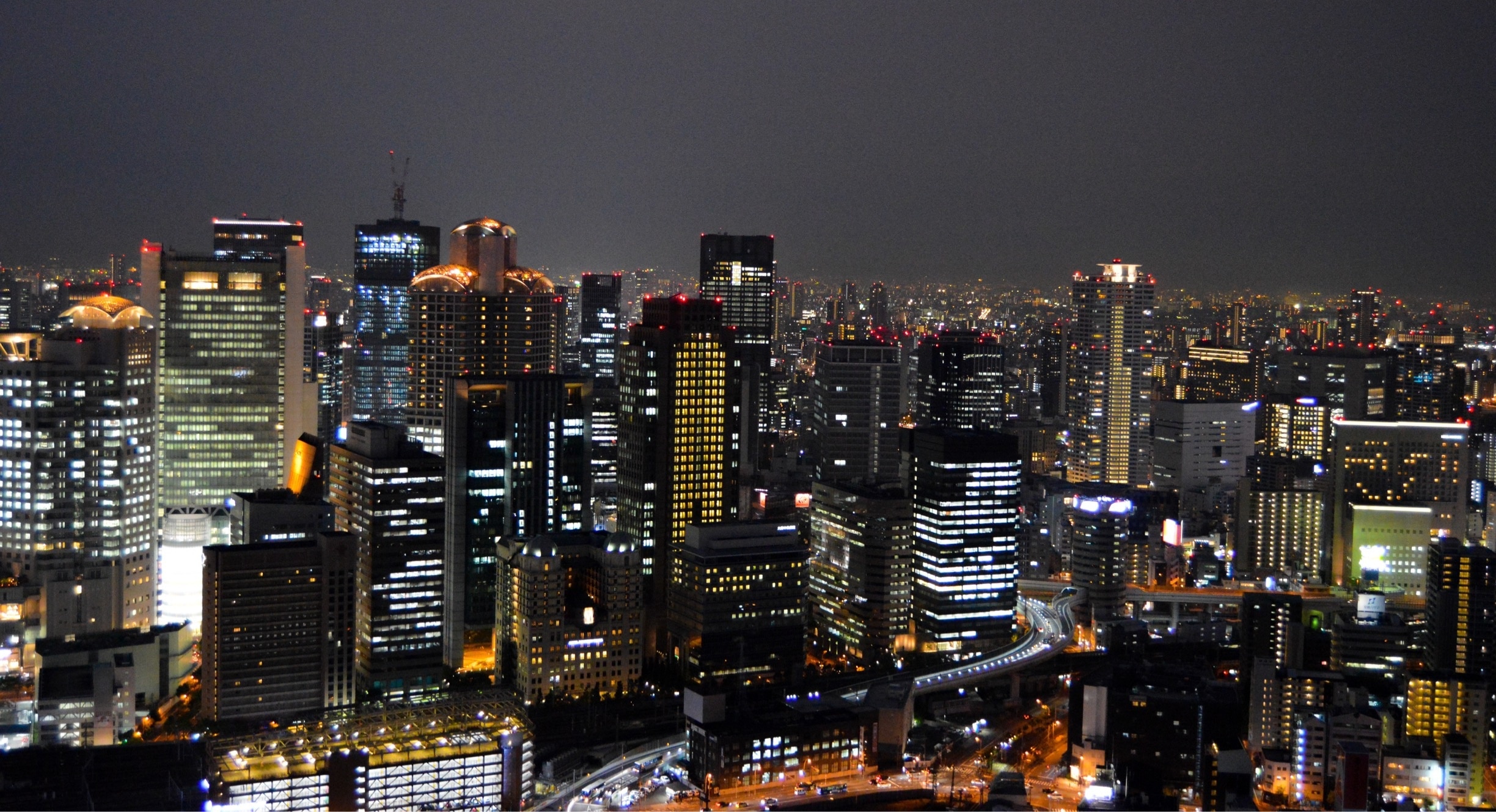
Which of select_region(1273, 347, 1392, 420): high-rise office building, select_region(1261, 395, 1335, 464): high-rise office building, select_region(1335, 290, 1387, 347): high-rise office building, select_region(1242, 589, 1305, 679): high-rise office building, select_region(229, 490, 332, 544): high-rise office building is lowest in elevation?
select_region(1242, 589, 1305, 679): high-rise office building

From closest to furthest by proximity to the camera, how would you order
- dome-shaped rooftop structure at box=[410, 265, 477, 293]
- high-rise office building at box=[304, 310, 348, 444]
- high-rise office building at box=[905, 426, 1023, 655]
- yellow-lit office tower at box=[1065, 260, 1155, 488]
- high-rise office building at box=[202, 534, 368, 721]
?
high-rise office building at box=[202, 534, 368, 721] < high-rise office building at box=[905, 426, 1023, 655] < dome-shaped rooftop structure at box=[410, 265, 477, 293] < high-rise office building at box=[304, 310, 348, 444] < yellow-lit office tower at box=[1065, 260, 1155, 488]

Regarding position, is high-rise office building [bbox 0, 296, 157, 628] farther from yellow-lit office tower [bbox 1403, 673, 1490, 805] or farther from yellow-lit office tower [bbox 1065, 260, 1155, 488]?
yellow-lit office tower [bbox 1065, 260, 1155, 488]

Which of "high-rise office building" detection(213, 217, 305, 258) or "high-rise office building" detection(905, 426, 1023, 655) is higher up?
"high-rise office building" detection(213, 217, 305, 258)

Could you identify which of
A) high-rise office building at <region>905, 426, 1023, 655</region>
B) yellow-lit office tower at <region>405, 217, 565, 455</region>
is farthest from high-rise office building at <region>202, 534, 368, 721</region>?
yellow-lit office tower at <region>405, 217, 565, 455</region>

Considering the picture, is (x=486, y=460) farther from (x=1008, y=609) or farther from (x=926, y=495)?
(x=1008, y=609)

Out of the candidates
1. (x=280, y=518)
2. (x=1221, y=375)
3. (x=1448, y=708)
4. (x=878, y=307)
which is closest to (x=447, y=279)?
(x=280, y=518)

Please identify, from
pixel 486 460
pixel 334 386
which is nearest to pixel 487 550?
pixel 486 460
